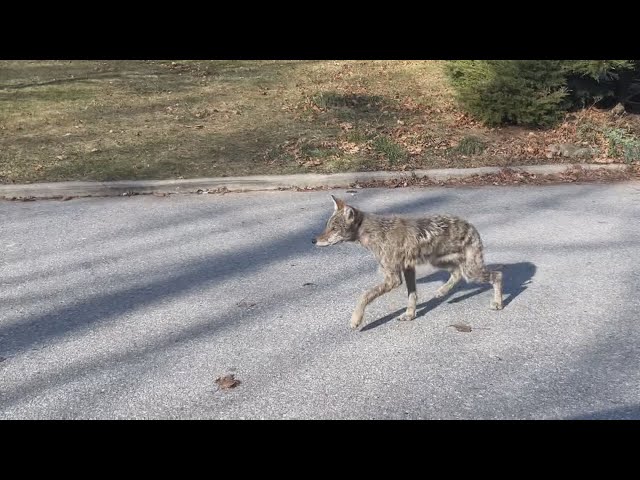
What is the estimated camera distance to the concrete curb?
10.6 metres

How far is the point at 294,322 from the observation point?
587cm

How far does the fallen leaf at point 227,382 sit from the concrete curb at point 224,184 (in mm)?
6155

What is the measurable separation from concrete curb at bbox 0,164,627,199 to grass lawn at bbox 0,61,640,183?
404 mm

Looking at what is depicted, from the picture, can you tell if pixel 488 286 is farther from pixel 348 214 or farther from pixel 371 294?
pixel 348 214

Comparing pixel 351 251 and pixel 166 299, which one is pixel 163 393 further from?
pixel 351 251

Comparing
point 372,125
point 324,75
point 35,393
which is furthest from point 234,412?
point 324,75

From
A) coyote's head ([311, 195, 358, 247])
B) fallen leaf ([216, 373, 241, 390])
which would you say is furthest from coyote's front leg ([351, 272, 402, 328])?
fallen leaf ([216, 373, 241, 390])

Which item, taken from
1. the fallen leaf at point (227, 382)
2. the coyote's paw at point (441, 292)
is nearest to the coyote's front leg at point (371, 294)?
the coyote's paw at point (441, 292)

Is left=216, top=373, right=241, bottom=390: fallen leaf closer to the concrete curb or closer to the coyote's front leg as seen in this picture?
the coyote's front leg

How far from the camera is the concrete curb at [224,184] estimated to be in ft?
34.7

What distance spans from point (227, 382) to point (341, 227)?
179 centimetres

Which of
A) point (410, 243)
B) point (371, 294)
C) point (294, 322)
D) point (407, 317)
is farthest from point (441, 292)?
point (294, 322)

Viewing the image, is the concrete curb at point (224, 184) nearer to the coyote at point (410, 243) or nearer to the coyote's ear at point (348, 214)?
the coyote at point (410, 243)

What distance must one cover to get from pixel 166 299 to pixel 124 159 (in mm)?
6068
